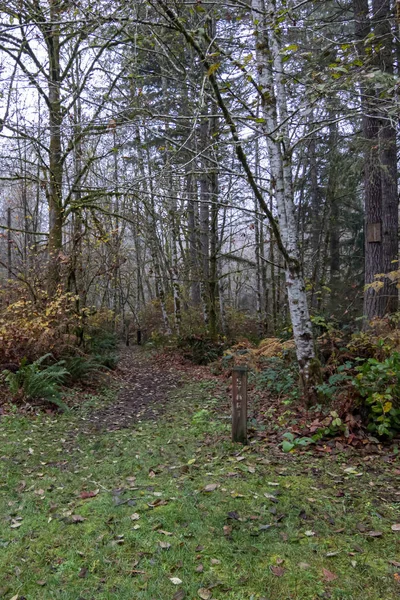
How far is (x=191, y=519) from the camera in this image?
315 centimetres

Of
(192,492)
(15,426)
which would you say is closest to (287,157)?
(192,492)

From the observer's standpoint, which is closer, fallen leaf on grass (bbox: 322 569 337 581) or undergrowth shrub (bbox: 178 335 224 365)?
fallen leaf on grass (bbox: 322 569 337 581)

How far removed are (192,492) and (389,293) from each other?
20.9ft

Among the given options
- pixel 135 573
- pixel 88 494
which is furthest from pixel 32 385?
pixel 135 573

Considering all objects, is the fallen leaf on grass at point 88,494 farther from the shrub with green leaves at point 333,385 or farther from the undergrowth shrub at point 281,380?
the undergrowth shrub at point 281,380

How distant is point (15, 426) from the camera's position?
5516 millimetres

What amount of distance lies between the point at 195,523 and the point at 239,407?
6.07 feet

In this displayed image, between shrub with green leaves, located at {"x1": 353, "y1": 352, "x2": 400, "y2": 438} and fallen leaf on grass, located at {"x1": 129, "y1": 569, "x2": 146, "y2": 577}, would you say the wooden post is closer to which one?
shrub with green leaves, located at {"x1": 353, "y1": 352, "x2": 400, "y2": 438}

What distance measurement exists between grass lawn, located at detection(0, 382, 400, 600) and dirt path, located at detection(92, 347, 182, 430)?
4.45 ft

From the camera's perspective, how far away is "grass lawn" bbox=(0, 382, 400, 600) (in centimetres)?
247

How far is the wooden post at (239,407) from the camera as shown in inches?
188

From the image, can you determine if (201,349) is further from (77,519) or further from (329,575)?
(329,575)

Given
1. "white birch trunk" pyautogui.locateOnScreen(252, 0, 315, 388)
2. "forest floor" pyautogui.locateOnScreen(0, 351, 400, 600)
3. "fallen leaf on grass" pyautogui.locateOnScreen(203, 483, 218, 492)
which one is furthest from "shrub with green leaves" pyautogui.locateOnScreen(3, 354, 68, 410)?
"white birch trunk" pyautogui.locateOnScreen(252, 0, 315, 388)

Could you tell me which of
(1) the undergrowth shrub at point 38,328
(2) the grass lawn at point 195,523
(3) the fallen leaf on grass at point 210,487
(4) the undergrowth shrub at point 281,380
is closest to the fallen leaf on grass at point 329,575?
(2) the grass lawn at point 195,523
